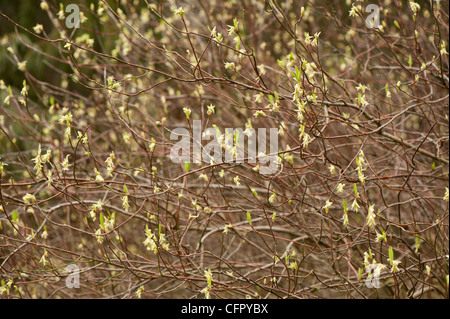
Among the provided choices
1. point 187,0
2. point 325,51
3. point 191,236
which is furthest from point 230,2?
point 191,236

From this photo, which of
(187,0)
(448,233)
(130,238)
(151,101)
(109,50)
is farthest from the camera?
(109,50)

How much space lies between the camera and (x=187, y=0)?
6113 mm

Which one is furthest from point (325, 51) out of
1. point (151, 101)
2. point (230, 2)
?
point (151, 101)

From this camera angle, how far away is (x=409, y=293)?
2943mm

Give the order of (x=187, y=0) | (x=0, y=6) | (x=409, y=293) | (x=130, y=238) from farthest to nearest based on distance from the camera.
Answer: (x=0, y=6) → (x=187, y=0) → (x=130, y=238) → (x=409, y=293)

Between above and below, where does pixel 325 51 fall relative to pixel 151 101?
above

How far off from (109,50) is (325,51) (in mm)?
2901
